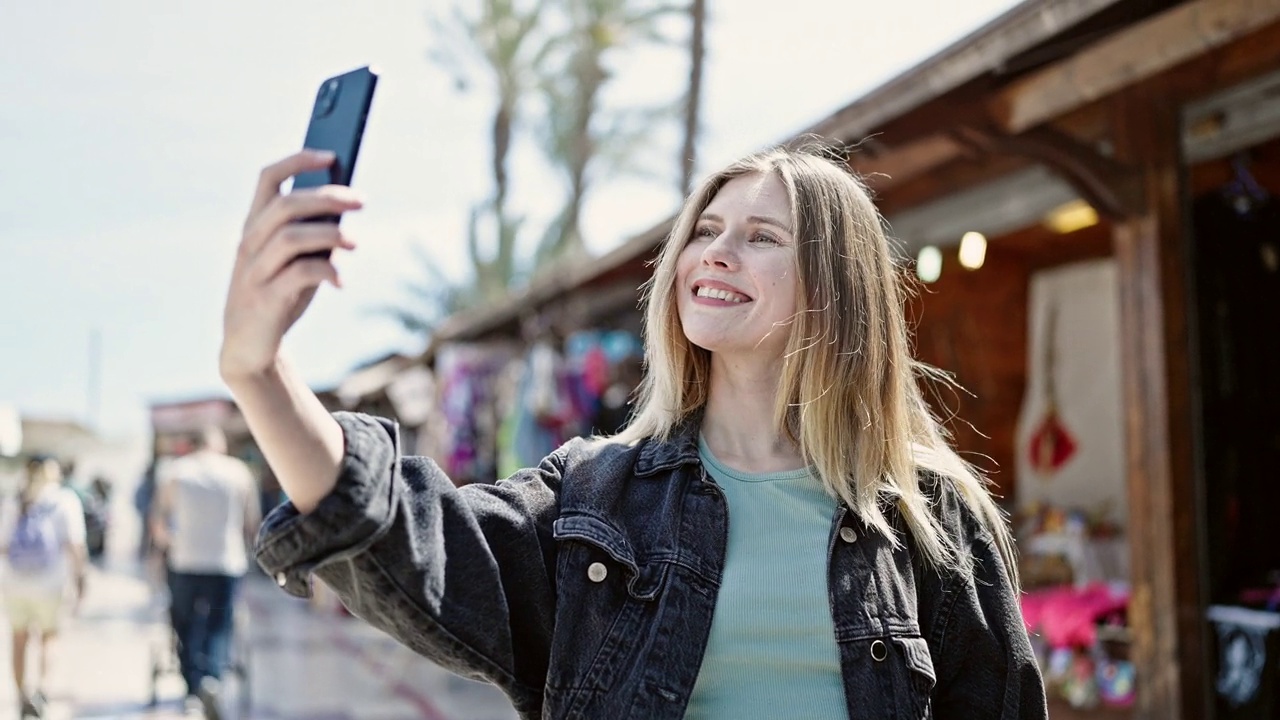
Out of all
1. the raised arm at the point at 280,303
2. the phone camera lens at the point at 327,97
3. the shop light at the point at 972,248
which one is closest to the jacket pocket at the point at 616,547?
the raised arm at the point at 280,303

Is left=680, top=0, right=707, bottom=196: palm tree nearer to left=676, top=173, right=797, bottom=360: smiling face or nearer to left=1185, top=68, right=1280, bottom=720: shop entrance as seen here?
left=1185, top=68, right=1280, bottom=720: shop entrance

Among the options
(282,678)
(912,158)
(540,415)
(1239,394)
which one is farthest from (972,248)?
(282,678)

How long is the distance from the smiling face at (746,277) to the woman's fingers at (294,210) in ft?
2.58

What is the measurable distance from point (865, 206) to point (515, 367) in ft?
28.1

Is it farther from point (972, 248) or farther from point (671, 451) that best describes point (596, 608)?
point (972, 248)

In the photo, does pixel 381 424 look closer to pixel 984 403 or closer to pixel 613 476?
pixel 613 476

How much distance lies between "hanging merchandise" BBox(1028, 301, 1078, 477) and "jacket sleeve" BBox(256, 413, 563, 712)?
7333 mm

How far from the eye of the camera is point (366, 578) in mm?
1447

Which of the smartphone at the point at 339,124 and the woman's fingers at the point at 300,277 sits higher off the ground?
the smartphone at the point at 339,124

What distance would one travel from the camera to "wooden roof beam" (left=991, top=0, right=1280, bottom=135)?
3.67 metres

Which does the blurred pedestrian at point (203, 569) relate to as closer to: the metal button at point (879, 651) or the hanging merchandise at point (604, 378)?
the hanging merchandise at point (604, 378)

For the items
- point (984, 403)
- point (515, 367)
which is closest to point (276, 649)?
point (515, 367)

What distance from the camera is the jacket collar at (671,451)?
188cm

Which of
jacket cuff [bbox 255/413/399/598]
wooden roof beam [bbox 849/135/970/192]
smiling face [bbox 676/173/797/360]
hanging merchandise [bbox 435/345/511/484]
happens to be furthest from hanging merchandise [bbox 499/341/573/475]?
jacket cuff [bbox 255/413/399/598]
